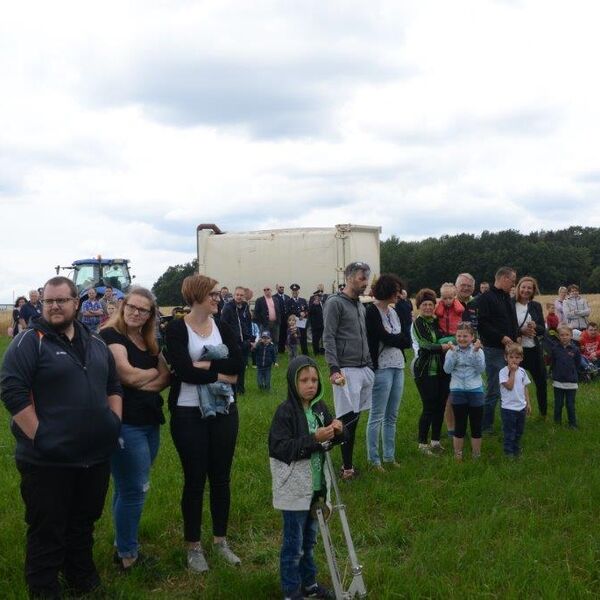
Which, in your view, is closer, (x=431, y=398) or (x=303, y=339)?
(x=431, y=398)

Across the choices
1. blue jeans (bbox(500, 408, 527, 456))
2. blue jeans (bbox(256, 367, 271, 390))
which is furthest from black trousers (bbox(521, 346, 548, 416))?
blue jeans (bbox(256, 367, 271, 390))

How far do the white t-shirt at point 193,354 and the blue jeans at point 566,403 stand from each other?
224 inches

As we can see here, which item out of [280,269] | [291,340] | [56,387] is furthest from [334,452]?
[280,269]

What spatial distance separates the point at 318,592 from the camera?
15.1 feet

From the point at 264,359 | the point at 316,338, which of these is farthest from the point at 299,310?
the point at 264,359

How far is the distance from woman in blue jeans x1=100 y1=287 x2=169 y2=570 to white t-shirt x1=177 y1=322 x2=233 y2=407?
165 millimetres

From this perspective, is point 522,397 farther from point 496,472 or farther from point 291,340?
point 291,340

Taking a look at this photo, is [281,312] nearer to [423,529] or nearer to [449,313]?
[449,313]

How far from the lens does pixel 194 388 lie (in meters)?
4.97

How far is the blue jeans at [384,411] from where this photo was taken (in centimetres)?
745

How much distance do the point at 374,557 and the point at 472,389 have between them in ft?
9.55

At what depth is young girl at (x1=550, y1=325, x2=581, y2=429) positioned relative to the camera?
363 inches

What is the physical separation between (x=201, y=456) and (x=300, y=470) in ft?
2.80

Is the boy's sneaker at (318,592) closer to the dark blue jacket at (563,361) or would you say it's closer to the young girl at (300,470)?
the young girl at (300,470)
